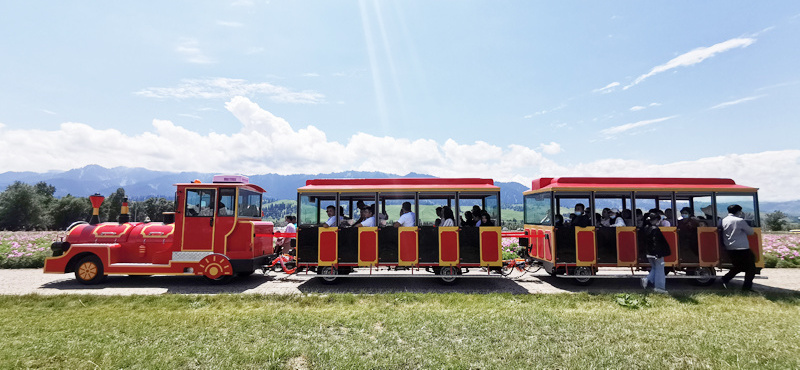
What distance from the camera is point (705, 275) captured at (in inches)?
431

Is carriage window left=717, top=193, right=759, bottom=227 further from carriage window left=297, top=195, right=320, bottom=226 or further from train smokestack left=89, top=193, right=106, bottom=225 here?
train smokestack left=89, top=193, right=106, bottom=225

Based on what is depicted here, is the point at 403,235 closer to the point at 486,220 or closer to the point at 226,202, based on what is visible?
the point at 486,220

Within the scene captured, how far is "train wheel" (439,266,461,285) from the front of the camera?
35.6 feet

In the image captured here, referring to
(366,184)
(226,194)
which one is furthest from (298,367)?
(226,194)

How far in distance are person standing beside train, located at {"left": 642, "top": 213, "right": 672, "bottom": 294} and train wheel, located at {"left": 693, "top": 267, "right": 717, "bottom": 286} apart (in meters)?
1.64

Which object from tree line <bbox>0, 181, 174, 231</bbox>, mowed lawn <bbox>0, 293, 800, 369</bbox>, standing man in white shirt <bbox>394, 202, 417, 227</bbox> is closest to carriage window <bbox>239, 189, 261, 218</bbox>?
mowed lawn <bbox>0, 293, 800, 369</bbox>

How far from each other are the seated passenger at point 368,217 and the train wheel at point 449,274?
2.33 metres

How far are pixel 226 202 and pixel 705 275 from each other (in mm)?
13704

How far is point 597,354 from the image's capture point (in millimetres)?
4969

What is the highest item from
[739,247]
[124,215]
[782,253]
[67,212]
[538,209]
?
[67,212]

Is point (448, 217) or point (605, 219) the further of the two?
point (605, 219)

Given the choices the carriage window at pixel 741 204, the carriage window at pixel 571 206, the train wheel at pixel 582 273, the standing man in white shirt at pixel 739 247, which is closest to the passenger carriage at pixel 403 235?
the carriage window at pixel 571 206

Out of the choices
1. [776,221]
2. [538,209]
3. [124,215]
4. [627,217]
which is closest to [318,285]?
[124,215]

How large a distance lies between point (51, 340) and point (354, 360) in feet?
14.1
